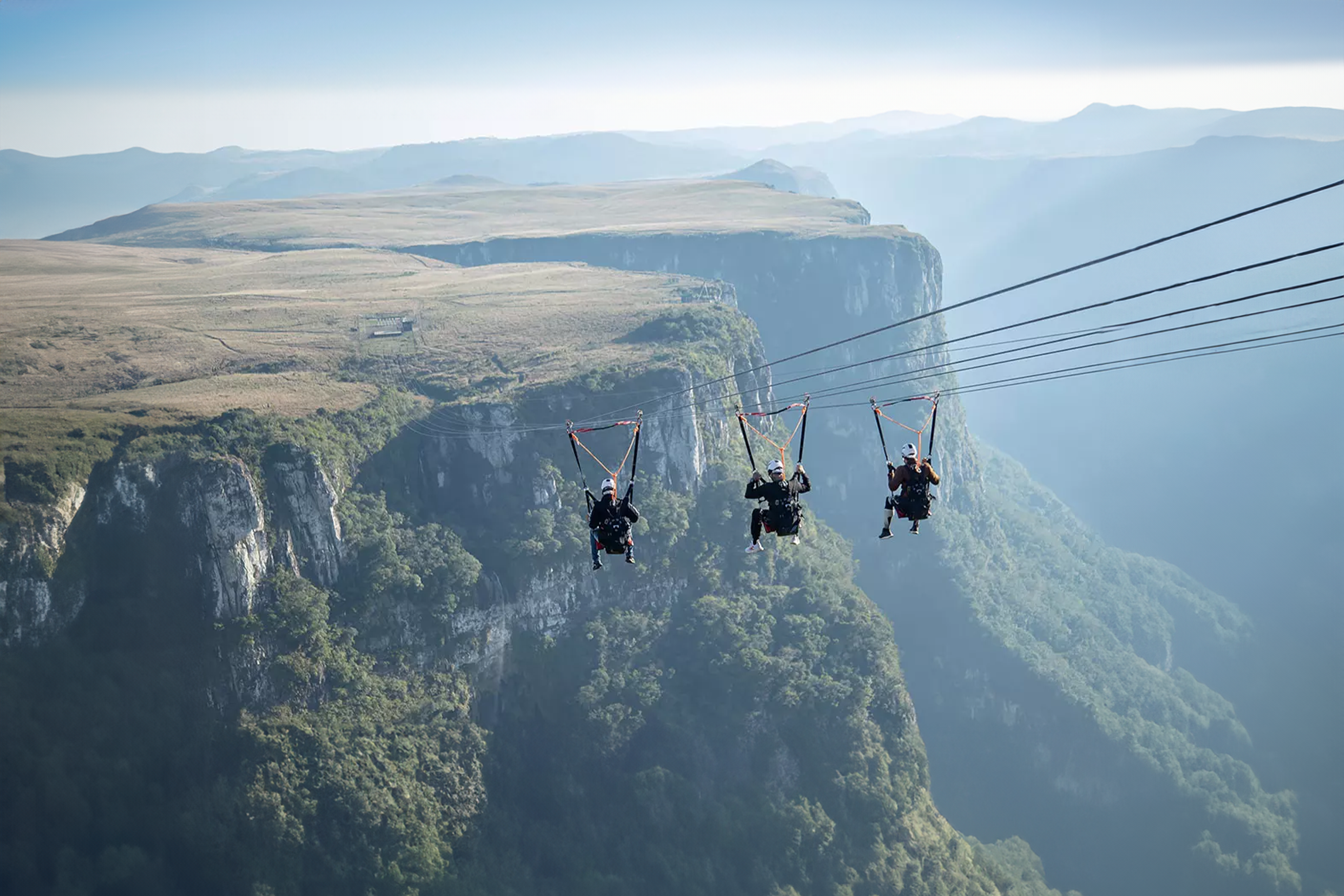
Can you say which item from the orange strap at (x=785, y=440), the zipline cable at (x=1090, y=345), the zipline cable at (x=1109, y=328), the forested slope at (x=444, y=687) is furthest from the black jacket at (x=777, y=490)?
the forested slope at (x=444, y=687)

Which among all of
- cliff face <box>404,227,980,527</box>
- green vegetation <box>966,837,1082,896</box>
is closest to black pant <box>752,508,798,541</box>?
green vegetation <box>966,837,1082,896</box>

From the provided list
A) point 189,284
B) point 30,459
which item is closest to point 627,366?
point 30,459

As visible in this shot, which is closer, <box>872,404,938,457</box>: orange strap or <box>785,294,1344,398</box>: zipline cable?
<box>785,294,1344,398</box>: zipline cable

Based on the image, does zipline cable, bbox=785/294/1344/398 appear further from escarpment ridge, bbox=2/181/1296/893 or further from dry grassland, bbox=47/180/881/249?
dry grassland, bbox=47/180/881/249

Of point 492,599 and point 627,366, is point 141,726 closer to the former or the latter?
point 492,599

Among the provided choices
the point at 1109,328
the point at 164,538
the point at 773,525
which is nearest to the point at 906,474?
the point at 773,525

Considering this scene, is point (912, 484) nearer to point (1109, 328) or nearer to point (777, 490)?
point (777, 490)
